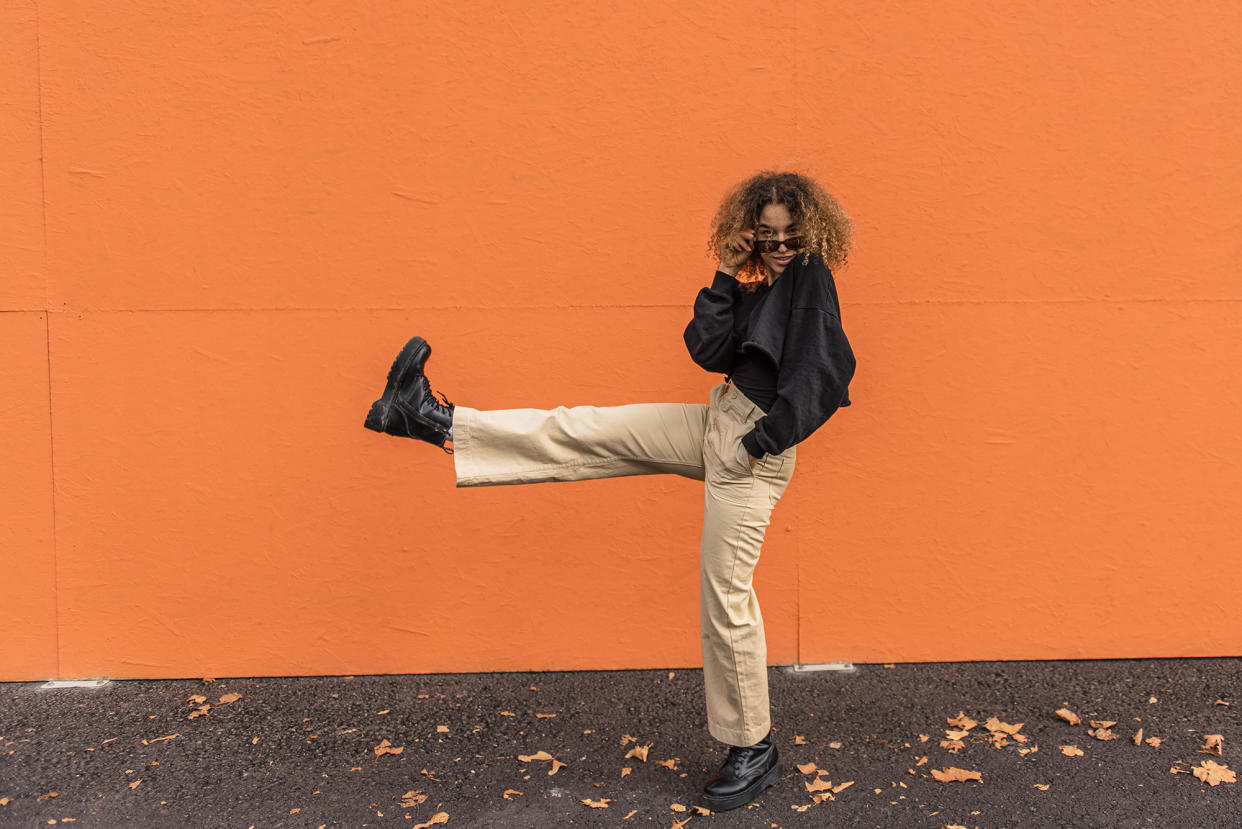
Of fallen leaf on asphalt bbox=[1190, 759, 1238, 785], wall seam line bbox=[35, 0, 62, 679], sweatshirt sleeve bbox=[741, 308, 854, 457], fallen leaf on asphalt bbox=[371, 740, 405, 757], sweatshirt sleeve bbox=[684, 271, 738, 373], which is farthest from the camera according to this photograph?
wall seam line bbox=[35, 0, 62, 679]

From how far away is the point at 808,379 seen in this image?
264 centimetres

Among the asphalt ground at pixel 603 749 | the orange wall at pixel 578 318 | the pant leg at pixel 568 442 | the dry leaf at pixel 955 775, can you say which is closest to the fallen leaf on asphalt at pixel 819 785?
the asphalt ground at pixel 603 749

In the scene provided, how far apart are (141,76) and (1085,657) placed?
14.2 feet

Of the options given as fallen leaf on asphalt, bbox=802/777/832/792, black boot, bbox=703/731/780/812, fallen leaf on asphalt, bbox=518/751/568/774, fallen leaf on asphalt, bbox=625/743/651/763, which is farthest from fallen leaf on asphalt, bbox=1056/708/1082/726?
fallen leaf on asphalt, bbox=518/751/568/774

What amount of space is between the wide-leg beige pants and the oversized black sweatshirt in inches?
6.0

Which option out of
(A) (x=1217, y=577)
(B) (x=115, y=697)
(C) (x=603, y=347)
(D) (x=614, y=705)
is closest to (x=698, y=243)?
(C) (x=603, y=347)

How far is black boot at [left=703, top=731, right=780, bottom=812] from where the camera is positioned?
9.51ft

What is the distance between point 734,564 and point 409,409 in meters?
1.10

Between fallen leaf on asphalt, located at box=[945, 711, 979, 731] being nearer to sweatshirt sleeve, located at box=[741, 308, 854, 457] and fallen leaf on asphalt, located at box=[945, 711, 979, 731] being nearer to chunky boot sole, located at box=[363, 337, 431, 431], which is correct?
sweatshirt sleeve, located at box=[741, 308, 854, 457]

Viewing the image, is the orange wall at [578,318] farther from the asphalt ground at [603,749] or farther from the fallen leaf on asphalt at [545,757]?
the fallen leaf on asphalt at [545,757]

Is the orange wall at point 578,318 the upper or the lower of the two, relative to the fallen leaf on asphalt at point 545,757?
upper

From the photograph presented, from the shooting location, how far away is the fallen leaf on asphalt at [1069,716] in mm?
3404

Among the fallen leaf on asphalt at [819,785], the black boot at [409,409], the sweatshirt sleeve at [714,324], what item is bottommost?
the fallen leaf on asphalt at [819,785]

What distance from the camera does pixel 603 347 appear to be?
149 inches
